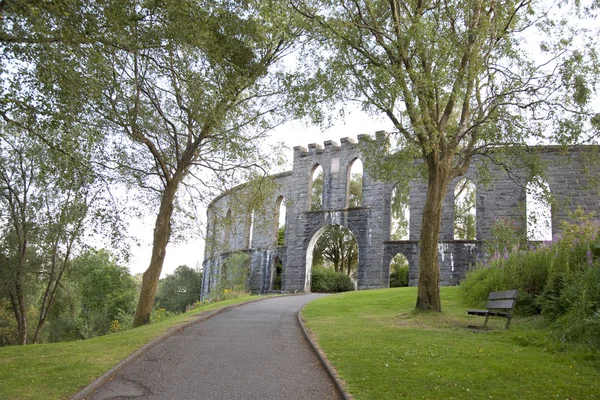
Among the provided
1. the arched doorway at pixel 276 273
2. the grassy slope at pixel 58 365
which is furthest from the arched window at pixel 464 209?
the grassy slope at pixel 58 365

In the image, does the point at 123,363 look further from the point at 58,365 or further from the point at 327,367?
the point at 327,367

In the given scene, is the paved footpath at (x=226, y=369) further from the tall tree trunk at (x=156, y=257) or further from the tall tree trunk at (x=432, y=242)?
the tall tree trunk at (x=156, y=257)

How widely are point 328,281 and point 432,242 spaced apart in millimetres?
17220

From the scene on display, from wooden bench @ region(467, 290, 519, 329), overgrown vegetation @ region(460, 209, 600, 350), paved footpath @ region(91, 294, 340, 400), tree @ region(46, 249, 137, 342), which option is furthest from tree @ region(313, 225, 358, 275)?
wooden bench @ region(467, 290, 519, 329)

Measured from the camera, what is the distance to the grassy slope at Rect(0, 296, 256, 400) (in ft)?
19.1

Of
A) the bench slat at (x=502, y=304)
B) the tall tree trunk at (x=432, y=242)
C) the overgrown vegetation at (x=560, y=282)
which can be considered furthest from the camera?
the tall tree trunk at (x=432, y=242)

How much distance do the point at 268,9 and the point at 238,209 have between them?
27.6 ft

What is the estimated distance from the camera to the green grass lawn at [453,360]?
5.70 meters

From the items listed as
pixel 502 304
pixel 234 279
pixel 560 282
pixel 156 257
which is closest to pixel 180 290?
pixel 234 279

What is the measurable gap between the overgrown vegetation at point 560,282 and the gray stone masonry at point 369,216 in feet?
23.9

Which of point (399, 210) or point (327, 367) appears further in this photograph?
point (399, 210)

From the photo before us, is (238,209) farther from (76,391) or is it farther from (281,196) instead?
(281,196)

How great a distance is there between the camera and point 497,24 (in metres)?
12.7

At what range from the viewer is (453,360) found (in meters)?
7.05
